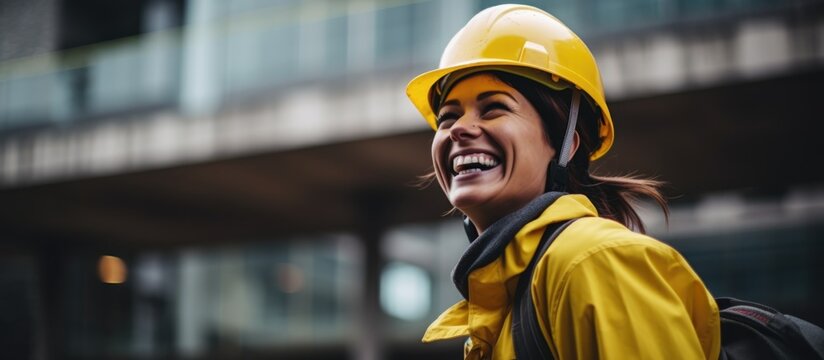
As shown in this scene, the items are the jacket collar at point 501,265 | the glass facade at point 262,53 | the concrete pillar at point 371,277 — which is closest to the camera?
the jacket collar at point 501,265

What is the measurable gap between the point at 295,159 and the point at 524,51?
410 inches

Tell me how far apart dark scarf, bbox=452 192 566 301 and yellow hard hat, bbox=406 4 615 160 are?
1.16ft

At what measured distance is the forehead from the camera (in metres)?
2.26

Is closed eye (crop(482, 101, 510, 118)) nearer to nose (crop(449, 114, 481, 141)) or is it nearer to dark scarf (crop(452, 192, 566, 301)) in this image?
nose (crop(449, 114, 481, 141))

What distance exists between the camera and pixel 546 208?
79.7 inches

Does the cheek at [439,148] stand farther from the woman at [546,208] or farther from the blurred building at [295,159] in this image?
the blurred building at [295,159]

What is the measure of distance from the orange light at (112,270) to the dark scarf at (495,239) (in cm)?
1920

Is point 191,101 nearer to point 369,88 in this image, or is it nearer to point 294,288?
point 369,88

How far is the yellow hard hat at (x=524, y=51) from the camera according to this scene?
2236 millimetres

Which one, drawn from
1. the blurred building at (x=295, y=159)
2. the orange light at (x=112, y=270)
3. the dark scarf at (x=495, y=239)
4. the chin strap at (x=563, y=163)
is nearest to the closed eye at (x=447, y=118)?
the chin strap at (x=563, y=163)

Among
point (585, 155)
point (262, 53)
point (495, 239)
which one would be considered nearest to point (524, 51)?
point (585, 155)

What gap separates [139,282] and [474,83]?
64.4 feet

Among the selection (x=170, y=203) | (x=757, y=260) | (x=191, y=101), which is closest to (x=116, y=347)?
(x=170, y=203)

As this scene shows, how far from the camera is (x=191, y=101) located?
12664 millimetres
